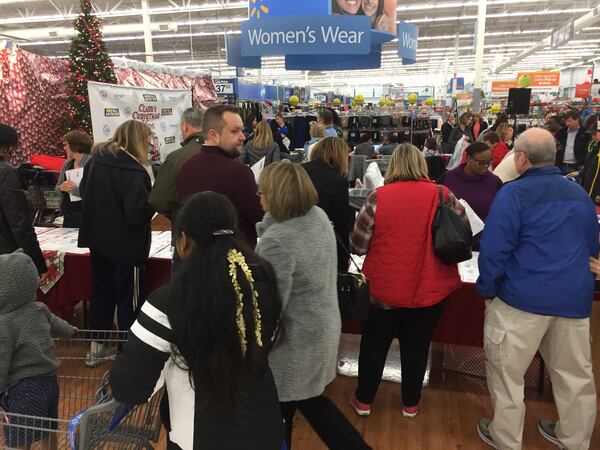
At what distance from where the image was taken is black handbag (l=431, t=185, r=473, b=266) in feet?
7.51

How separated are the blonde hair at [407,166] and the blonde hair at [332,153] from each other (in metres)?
0.34

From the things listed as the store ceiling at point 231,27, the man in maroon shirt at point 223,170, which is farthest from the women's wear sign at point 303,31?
the store ceiling at point 231,27

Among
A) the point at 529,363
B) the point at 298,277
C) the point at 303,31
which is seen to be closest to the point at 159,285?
the point at 298,277

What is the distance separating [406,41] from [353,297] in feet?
18.1

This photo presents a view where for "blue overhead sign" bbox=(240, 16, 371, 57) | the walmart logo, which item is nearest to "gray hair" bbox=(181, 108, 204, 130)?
"blue overhead sign" bbox=(240, 16, 371, 57)

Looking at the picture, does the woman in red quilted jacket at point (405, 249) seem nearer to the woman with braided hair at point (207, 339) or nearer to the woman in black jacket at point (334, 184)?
the woman in black jacket at point (334, 184)

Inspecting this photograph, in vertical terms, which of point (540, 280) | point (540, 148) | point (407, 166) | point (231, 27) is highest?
point (231, 27)

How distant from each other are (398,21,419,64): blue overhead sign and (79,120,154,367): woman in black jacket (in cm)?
480

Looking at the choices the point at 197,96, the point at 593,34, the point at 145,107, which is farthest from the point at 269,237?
the point at 593,34

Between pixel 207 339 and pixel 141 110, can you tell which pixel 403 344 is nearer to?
pixel 207 339

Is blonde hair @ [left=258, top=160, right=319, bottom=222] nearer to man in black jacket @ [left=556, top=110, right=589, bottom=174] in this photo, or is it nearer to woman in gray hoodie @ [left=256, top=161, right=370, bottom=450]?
woman in gray hoodie @ [left=256, top=161, right=370, bottom=450]

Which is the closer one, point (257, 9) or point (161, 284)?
point (161, 284)

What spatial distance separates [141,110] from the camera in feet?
19.4

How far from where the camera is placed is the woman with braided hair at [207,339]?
120 cm
